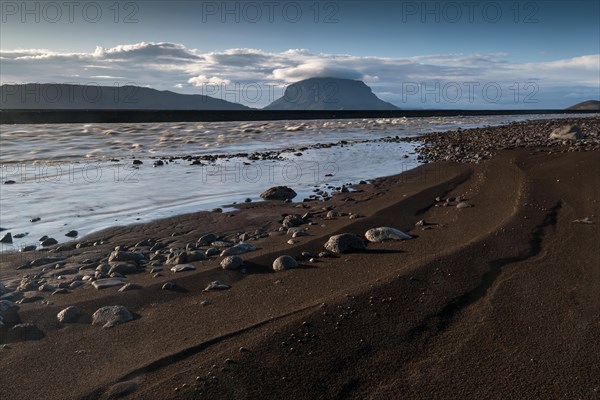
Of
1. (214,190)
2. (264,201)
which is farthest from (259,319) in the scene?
(214,190)

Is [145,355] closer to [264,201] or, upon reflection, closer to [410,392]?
[410,392]

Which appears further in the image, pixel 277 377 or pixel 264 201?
pixel 264 201

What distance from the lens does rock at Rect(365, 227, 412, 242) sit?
5.61 metres

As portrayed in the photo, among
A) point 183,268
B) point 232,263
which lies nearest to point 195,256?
point 183,268

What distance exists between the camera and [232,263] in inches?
192

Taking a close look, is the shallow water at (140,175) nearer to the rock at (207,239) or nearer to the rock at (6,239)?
the rock at (6,239)

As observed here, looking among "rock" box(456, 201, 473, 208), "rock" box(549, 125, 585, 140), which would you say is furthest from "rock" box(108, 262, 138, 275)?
"rock" box(549, 125, 585, 140)

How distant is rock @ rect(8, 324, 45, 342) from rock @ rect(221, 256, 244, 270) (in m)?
1.77

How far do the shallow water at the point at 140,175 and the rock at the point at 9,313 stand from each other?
98.2 inches

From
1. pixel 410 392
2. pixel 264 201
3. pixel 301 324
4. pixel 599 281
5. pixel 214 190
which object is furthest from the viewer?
pixel 214 190

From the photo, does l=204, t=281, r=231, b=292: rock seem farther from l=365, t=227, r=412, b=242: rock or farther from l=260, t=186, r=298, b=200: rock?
l=260, t=186, r=298, b=200: rock

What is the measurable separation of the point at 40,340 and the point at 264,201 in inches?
223

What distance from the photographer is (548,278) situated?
4.27m

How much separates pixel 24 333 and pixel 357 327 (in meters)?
2.48
